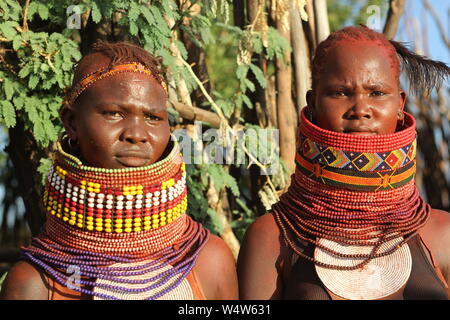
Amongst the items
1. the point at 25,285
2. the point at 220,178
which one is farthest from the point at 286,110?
the point at 25,285

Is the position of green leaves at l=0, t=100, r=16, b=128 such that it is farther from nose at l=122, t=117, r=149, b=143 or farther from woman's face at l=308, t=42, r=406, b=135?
woman's face at l=308, t=42, r=406, b=135

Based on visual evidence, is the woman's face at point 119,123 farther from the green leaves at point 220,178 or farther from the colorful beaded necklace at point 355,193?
the green leaves at point 220,178

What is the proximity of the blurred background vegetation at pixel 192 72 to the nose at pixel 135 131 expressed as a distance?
4.17 ft

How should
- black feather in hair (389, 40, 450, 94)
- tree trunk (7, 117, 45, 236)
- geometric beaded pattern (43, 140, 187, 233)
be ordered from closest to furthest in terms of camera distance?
geometric beaded pattern (43, 140, 187, 233), black feather in hair (389, 40, 450, 94), tree trunk (7, 117, 45, 236)

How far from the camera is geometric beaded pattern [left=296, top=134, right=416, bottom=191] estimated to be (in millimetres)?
2527

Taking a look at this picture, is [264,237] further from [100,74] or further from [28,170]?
[28,170]

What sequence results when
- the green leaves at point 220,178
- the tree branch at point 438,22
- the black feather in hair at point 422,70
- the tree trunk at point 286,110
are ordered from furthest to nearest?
1. the tree branch at point 438,22
2. the tree trunk at point 286,110
3. the green leaves at point 220,178
4. the black feather in hair at point 422,70

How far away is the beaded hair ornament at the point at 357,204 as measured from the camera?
2.54 metres

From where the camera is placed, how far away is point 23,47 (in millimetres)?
3746

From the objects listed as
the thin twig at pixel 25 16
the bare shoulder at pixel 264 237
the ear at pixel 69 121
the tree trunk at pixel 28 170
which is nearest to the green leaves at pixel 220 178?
the tree trunk at pixel 28 170

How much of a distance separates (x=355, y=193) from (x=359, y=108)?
321mm

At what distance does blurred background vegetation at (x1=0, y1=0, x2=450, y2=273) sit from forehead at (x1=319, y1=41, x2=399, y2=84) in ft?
2.58

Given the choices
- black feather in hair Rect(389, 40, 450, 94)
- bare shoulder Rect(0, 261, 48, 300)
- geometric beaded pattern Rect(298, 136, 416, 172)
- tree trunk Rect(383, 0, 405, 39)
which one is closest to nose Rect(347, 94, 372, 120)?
geometric beaded pattern Rect(298, 136, 416, 172)

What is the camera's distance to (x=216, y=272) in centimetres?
260
